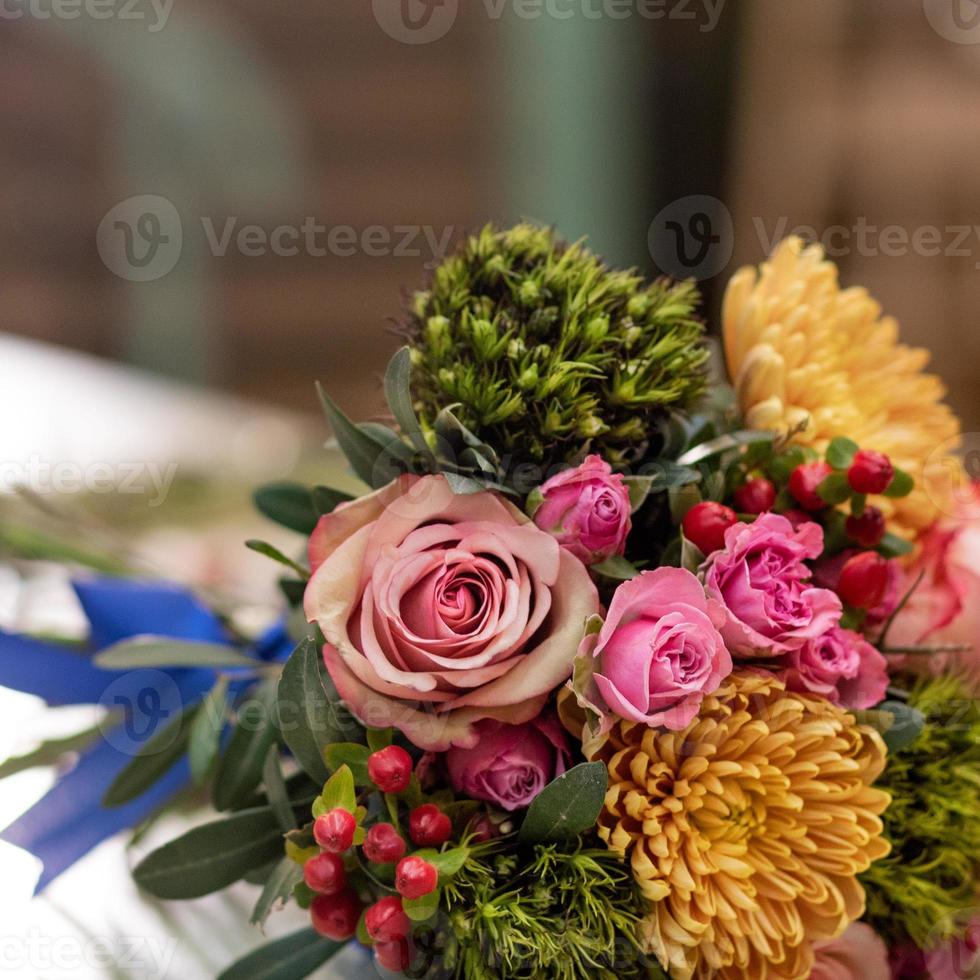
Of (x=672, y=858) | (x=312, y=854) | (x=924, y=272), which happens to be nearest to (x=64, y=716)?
(x=312, y=854)

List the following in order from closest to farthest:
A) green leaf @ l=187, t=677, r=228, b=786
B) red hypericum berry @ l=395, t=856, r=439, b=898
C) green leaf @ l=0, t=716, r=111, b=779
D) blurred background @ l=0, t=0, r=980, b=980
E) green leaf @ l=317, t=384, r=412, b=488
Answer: red hypericum berry @ l=395, t=856, r=439, b=898 → green leaf @ l=317, t=384, r=412, b=488 → green leaf @ l=187, t=677, r=228, b=786 → green leaf @ l=0, t=716, r=111, b=779 → blurred background @ l=0, t=0, r=980, b=980

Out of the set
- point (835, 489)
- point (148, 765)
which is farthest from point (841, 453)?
point (148, 765)

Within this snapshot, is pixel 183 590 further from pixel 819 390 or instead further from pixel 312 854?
pixel 819 390

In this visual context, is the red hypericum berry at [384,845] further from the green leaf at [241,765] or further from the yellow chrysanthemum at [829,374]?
the yellow chrysanthemum at [829,374]

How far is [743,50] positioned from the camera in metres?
2.41

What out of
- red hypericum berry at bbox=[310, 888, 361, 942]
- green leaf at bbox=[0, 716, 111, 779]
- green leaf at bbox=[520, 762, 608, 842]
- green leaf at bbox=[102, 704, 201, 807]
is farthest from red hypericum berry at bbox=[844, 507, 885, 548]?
green leaf at bbox=[0, 716, 111, 779]

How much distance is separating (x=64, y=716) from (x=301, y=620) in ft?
1.07

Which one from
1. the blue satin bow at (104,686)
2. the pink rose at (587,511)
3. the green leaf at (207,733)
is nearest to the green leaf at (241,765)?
the green leaf at (207,733)

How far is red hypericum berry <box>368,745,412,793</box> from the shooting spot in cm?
45

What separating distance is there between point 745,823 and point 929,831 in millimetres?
123

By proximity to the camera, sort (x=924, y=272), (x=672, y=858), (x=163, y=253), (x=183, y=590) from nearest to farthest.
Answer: (x=672, y=858), (x=183, y=590), (x=163, y=253), (x=924, y=272)

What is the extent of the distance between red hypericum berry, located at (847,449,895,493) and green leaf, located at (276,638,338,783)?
29cm

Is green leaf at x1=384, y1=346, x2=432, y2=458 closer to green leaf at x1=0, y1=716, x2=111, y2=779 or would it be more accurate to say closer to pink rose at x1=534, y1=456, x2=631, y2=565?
pink rose at x1=534, y1=456, x2=631, y2=565

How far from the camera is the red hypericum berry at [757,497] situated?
552mm
